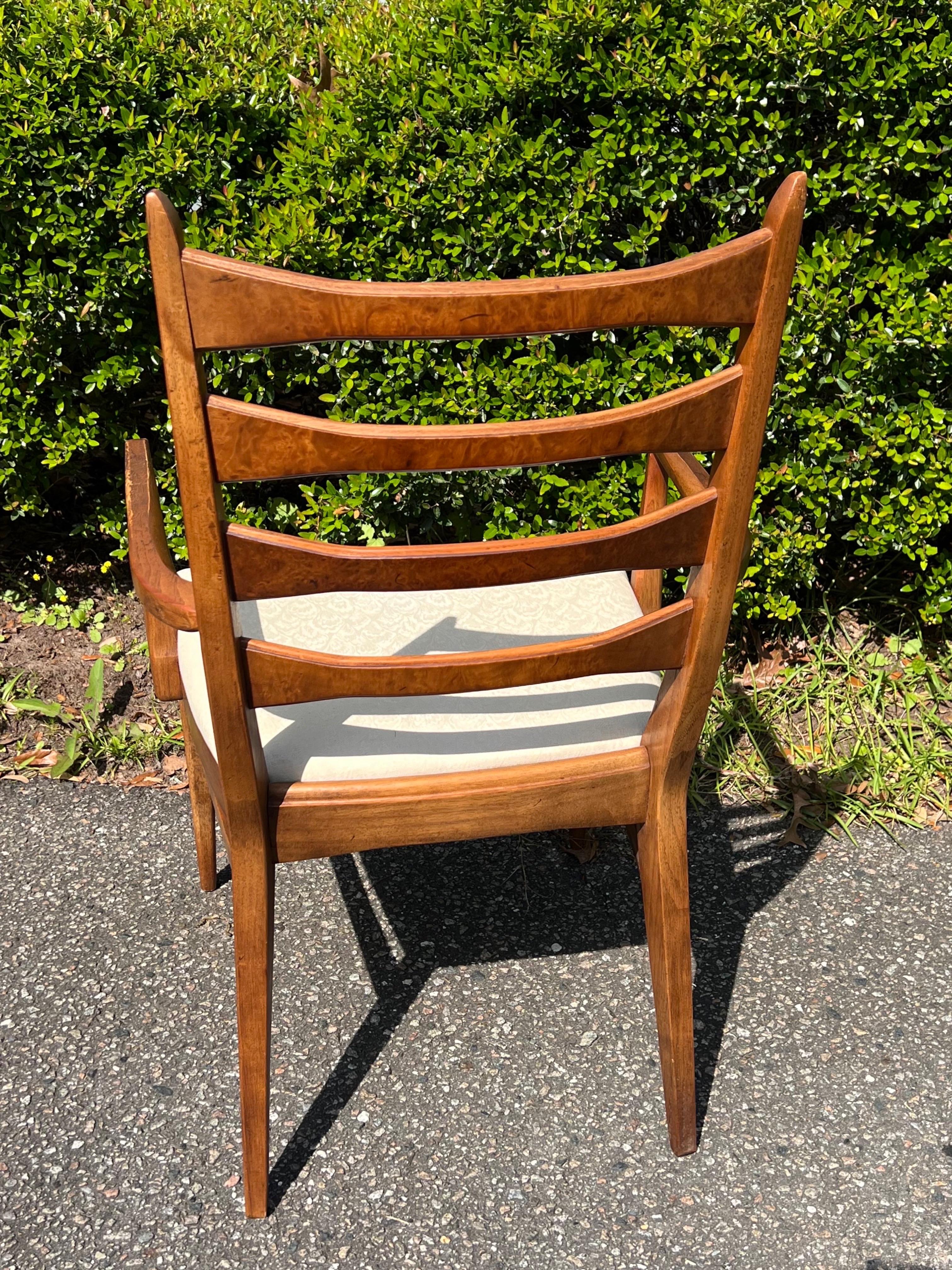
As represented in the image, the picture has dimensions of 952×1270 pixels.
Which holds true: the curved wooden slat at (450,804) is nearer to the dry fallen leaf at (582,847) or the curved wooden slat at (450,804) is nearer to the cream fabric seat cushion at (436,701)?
the cream fabric seat cushion at (436,701)

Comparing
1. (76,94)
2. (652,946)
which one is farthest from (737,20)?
(652,946)

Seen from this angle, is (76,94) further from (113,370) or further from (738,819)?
(738,819)

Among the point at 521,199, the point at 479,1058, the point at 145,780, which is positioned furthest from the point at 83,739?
the point at 521,199

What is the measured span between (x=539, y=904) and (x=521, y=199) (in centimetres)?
155

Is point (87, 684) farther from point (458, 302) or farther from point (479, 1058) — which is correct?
point (458, 302)

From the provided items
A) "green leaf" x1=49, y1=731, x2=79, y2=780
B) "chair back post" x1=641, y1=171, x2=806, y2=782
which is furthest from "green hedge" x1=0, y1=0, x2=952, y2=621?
"chair back post" x1=641, y1=171, x2=806, y2=782

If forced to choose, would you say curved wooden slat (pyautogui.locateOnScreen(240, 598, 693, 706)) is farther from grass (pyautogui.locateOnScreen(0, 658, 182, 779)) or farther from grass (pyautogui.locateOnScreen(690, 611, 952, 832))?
grass (pyautogui.locateOnScreen(0, 658, 182, 779))

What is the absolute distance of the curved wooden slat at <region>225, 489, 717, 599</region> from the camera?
1.28 m

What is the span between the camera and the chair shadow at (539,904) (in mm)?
2168

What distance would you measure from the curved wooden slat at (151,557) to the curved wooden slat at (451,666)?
0.12 metres

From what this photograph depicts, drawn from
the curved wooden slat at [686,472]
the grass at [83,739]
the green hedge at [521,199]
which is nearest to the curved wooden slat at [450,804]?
the curved wooden slat at [686,472]

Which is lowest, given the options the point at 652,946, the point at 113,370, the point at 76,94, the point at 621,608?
the point at 652,946

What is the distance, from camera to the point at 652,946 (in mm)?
1783

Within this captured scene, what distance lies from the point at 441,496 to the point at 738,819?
43.1 inches
